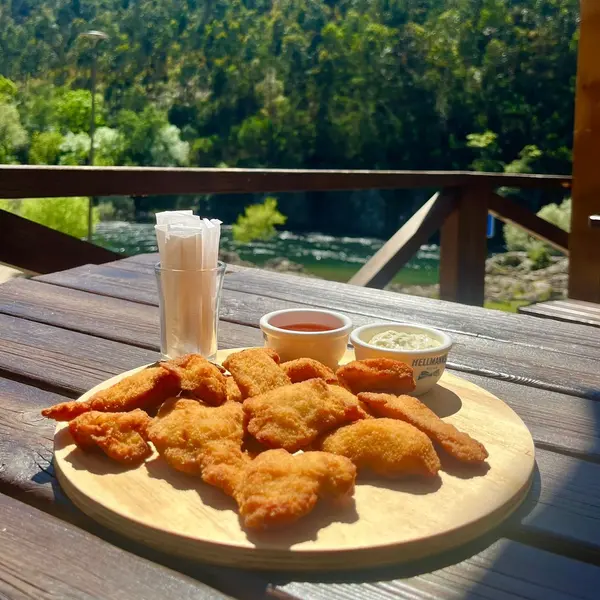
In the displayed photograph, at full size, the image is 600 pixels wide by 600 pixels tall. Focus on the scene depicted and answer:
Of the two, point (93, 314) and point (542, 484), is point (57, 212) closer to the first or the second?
point (93, 314)

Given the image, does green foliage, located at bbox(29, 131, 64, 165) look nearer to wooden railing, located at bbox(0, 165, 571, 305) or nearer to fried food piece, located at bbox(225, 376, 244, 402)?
wooden railing, located at bbox(0, 165, 571, 305)

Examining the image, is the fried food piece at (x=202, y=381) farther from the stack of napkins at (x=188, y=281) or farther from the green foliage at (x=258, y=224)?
the green foliage at (x=258, y=224)

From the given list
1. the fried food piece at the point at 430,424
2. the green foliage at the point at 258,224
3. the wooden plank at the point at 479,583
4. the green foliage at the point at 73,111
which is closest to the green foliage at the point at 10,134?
the green foliage at the point at 73,111

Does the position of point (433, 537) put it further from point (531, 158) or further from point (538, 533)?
point (531, 158)

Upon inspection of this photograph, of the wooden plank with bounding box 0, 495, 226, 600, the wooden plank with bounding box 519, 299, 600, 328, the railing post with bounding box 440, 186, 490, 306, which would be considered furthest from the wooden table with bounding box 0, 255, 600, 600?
the railing post with bounding box 440, 186, 490, 306

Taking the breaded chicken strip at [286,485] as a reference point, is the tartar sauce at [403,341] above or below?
above
